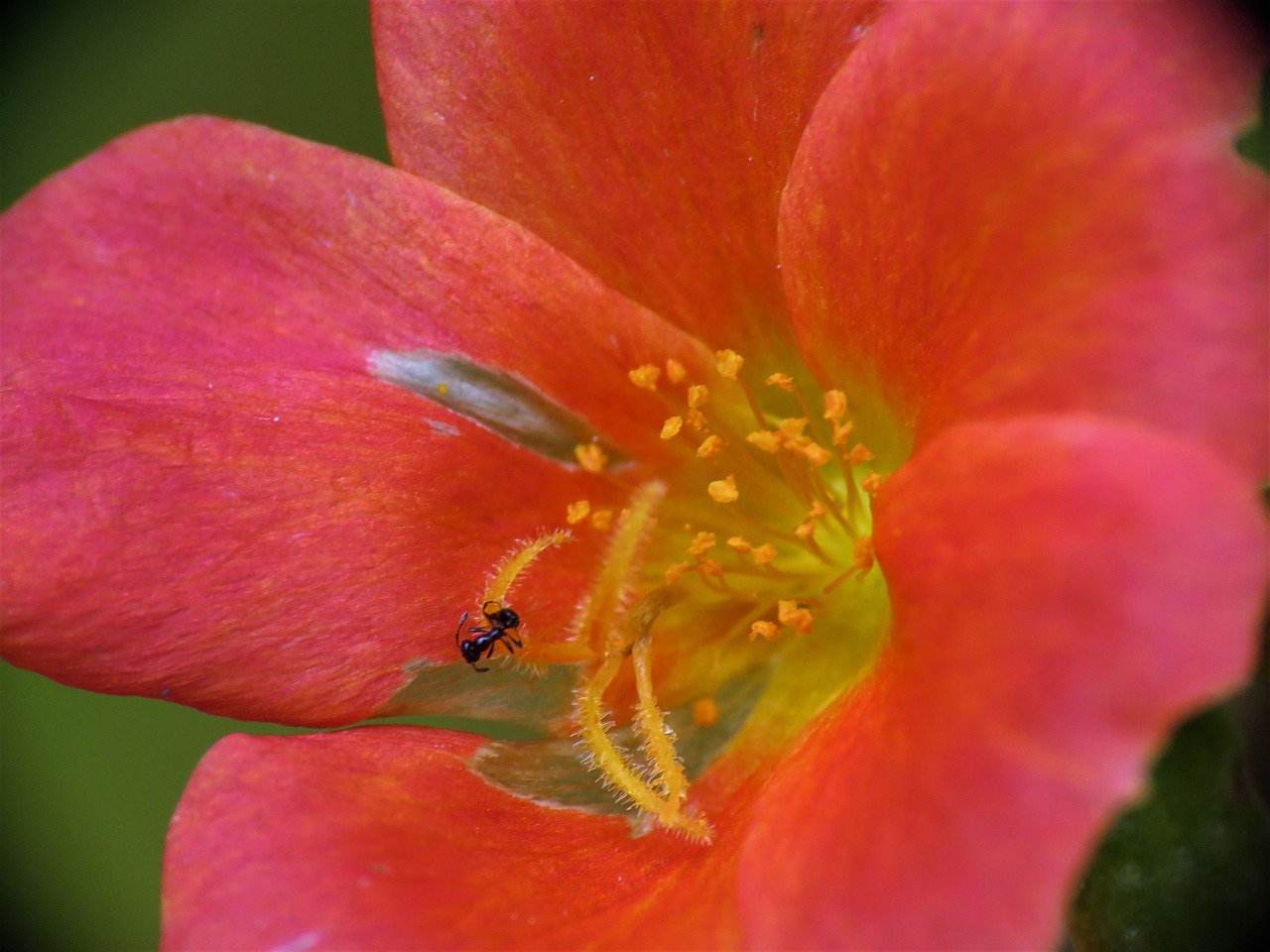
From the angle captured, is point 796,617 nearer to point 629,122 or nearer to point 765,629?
point 765,629

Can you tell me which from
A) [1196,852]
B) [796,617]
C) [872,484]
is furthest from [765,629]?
[1196,852]

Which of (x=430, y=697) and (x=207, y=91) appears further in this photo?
(x=207, y=91)

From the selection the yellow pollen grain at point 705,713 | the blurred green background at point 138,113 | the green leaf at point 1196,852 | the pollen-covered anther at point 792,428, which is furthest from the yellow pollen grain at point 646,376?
the blurred green background at point 138,113

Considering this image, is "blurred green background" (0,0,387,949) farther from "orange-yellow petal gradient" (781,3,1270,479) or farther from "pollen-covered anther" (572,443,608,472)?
"orange-yellow petal gradient" (781,3,1270,479)

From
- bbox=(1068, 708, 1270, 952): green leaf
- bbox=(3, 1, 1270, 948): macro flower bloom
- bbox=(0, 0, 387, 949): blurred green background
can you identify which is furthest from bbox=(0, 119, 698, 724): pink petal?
bbox=(0, 0, 387, 949): blurred green background

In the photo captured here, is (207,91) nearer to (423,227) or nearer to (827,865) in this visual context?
(423,227)

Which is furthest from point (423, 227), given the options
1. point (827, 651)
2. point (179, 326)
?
point (827, 651)
